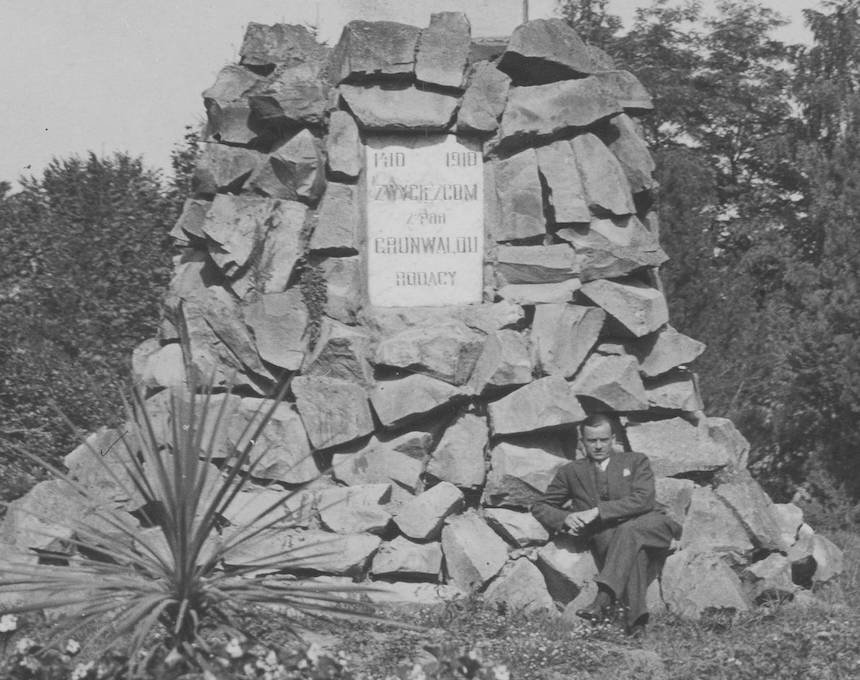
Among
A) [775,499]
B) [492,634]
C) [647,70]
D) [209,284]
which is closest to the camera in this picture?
[492,634]

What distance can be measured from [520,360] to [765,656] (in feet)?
7.07

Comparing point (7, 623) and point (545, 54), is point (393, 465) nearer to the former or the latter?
point (545, 54)

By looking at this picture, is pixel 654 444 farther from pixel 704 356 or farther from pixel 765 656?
pixel 704 356

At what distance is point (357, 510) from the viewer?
23.6 feet

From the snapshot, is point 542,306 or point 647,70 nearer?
point 542,306

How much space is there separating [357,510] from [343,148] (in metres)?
2.10

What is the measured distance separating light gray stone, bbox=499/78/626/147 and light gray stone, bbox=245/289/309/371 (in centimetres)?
158

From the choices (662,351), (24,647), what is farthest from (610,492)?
(24,647)

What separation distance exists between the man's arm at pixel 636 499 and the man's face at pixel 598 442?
Result: 160mm

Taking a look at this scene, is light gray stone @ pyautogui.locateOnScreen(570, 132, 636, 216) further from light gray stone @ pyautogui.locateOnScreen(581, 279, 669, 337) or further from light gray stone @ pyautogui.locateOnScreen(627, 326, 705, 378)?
light gray stone @ pyautogui.locateOnScreen(627, 326, 705, 378)

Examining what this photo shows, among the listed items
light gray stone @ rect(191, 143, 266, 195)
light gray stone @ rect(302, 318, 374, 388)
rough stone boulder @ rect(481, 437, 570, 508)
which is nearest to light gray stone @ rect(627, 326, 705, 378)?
rough stone boulder @ rect(481, 437, 570, 508)

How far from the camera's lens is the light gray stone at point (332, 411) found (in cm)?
751

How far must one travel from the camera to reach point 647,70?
1770 centimetres

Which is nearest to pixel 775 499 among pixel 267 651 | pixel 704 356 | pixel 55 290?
pixel 704 356
